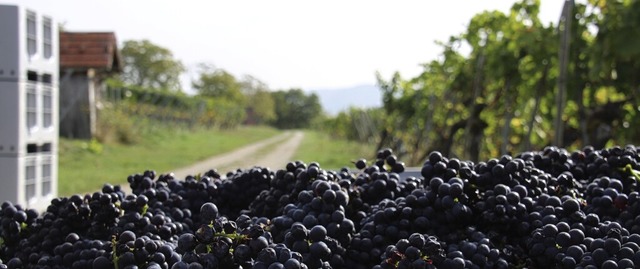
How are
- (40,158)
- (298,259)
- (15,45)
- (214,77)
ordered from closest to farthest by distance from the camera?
(298,259) < (15,45) < (40,158) < (214,77)

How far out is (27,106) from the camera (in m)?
4.73

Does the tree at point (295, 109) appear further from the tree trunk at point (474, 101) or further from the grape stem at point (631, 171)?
the grape stem at point (631, 171)

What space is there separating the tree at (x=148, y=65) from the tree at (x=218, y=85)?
300 inches

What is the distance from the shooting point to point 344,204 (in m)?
1.19

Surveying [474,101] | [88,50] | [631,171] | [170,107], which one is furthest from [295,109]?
[631,171]

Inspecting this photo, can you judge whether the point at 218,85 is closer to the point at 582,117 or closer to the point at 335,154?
the point at 335,154

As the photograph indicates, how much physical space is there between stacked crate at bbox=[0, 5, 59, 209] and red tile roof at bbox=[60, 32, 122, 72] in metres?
14.3

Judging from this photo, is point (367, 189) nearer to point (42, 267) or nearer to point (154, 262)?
point (154, 262)

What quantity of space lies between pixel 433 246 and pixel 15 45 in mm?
4153

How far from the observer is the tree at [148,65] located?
59750mm

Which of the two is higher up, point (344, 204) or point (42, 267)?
point (344, 204)

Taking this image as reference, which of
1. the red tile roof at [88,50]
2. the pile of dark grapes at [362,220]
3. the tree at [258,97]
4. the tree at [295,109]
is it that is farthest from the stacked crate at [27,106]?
the tree at [295,109]

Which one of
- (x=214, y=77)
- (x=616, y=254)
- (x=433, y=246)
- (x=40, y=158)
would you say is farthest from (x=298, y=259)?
(x=214, y=77)

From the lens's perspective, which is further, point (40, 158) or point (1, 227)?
point (40, 158)
